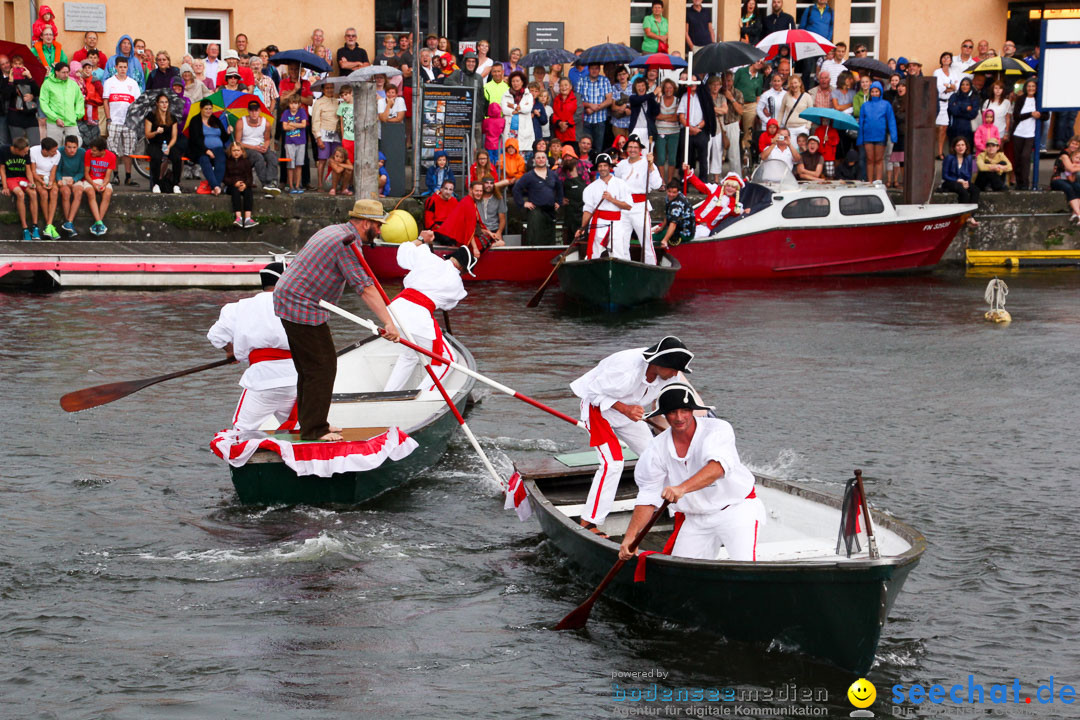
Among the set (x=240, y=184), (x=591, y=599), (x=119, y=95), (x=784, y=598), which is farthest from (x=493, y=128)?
(x=784, y=598)

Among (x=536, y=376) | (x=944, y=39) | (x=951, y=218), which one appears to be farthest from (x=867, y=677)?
(x=944, y=39)

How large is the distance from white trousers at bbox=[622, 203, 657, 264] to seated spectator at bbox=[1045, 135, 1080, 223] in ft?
28.2

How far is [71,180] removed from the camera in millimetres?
22625

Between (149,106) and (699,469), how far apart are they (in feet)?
54.6

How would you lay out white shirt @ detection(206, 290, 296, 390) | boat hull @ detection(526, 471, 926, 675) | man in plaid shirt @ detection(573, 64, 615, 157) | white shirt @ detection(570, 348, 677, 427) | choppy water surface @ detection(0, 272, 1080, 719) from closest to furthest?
boat hull @ detection(526, 471, 926, 675) → choppy water surface @ detection(0, 272, 1080, 719) → white shirt @ detection(570, 348, 677, 427) → white shirt @ detection(206, 290, 296, 390) → man in plaid shirt @ detection(573, 64, 615, 157)

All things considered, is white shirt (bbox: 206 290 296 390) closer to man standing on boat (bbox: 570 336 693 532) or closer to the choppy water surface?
the choppy water surface

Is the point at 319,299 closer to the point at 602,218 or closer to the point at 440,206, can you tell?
the point at 602,218

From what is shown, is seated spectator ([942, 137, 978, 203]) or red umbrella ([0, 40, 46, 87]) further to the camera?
seated spectator ([942, 137, 978, 203])

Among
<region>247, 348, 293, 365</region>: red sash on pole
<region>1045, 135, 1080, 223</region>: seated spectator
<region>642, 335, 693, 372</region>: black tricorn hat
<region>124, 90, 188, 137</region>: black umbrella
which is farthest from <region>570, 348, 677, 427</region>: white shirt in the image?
<region>1045, 135, 1080, 223</region>: seated spectator

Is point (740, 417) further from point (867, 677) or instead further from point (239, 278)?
point (239, 278)

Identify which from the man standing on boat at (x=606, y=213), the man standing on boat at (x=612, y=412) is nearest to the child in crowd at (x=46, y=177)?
the man standing on boat at (x=606, y=213)

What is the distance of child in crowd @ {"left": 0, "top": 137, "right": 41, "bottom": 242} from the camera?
2217 centimetres

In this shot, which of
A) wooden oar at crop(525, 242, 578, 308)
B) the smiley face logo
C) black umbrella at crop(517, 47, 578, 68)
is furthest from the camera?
black umbrella at crop(517, 47, 578, 68)

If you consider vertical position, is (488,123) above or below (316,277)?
above
